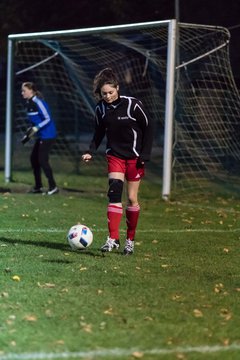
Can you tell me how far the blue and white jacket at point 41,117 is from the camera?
13.9 m

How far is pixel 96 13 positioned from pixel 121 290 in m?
22.3

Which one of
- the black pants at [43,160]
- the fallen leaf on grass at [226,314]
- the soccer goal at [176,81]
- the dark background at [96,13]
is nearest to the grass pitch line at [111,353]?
the fallen leaf on grass at [226,314]

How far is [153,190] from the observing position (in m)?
15.4

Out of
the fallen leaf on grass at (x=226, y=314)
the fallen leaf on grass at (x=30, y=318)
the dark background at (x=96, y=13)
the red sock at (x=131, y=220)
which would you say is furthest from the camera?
the dark background at (x=96, y=13)

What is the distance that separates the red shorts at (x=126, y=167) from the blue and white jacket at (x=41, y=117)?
5.84 metres

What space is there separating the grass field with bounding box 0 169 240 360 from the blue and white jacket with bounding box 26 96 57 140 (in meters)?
2.80

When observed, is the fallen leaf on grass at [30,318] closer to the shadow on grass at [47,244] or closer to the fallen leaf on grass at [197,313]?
the fallen leaf on grass at [197,313]

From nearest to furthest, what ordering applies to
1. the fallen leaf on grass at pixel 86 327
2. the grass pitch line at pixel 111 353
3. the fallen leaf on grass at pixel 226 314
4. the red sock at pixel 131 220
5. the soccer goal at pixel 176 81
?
1. the grass pitch line at pixel 111 353
2. the fallen leaf on grass at pixel 86 327
3. the fallen leaf on grass at pixel 226 314
4. the red sock at pixel 131 220
5. the soccer goal at pixel 176 81

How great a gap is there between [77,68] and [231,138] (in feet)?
13.9

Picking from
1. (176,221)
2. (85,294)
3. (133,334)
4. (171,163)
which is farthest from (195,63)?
(133,334)

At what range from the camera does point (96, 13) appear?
27.7 meters

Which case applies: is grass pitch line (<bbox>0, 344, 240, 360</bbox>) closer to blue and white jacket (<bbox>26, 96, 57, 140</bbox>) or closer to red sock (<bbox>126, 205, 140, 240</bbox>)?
red sock (<bbox>126, 205, 140, 240</bbox>)

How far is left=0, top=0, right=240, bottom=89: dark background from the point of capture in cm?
2323

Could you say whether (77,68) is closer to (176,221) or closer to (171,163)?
(171,163)
